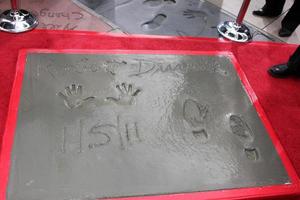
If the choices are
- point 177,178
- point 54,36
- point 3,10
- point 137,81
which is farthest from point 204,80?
point 3,10

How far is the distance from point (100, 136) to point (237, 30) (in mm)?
1238

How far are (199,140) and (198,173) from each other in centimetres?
17

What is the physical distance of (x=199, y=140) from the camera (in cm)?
143

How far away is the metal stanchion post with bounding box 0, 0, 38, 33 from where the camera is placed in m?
1.87

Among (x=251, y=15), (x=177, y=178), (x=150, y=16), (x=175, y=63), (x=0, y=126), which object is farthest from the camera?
(x=251, y=15)

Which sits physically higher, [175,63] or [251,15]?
[251,15]

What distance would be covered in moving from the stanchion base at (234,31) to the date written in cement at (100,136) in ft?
3.31

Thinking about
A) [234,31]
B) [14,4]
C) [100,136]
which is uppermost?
[234,31]

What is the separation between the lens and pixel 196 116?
5.00ft

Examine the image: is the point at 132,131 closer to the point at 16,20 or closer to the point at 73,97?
the point at 73,97

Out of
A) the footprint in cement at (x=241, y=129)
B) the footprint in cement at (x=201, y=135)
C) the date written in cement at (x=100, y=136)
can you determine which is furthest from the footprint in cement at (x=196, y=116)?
the date written in cement at (x=100, y=136)

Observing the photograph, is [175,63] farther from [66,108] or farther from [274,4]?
[274,4]

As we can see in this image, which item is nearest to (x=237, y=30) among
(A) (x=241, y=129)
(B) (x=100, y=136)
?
(A) (x=241, y=129)

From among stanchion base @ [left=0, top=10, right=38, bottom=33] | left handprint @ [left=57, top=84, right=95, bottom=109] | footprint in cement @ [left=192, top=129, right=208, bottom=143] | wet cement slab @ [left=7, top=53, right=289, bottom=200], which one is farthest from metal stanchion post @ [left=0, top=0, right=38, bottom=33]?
footprint in cement @ [left=192, top=129, right=208, bottom=143]
